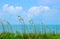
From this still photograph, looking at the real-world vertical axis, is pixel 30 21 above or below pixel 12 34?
above

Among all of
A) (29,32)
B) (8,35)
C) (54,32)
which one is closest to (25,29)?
(29,32)

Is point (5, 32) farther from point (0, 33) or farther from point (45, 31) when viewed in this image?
point (45, 31)

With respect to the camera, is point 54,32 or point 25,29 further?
point 54,32

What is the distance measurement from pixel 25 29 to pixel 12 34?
310mm

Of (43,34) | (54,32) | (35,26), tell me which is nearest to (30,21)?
(35,26)

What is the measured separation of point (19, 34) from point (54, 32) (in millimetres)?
827

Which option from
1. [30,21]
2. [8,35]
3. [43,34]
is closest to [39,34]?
[43,34]

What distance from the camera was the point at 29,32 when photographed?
376cm

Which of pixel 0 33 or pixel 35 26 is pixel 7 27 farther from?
pixel 35 26

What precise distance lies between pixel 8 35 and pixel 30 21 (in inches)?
22.5

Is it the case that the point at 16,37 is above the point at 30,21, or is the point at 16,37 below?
below

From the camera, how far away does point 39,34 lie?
3775mm

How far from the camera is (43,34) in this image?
12.6 feet

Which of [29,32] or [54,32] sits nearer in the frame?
[29,32]
